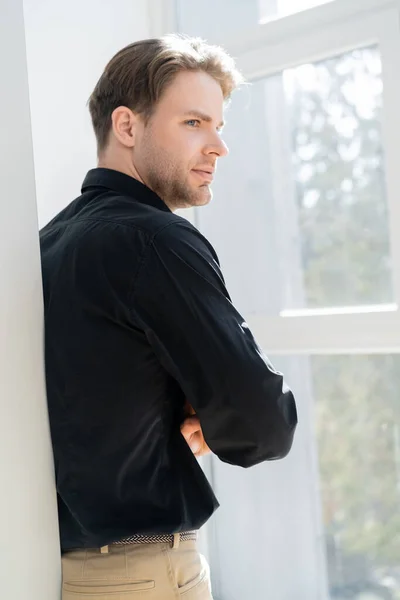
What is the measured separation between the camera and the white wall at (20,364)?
115 cm

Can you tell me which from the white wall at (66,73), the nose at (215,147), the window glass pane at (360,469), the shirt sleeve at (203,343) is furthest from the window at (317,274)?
the shirt sleeve at (203,343)

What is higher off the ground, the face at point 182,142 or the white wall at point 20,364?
the face at point 182,142

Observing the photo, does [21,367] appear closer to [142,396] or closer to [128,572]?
[142,396]

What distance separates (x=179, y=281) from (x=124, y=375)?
0.61ft

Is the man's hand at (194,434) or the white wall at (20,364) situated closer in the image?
the white wall at (20,364)

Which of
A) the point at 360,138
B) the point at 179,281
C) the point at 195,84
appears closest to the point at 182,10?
the point at 360,138

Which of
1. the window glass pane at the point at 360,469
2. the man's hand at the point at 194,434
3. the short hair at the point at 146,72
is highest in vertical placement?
the short hair at the point at 146,72

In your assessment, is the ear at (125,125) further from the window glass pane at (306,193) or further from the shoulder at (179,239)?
the window glass pane at (306,193)

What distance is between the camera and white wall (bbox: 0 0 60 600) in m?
1.15

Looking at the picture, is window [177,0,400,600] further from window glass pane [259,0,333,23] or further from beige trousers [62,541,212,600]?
beige trousers [62,541,212,600]

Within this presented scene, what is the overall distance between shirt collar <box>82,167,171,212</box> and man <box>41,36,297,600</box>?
107 mm

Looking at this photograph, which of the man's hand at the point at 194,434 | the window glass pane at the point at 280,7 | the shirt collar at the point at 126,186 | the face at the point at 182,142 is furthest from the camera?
the window glass pane at the point at 280,7

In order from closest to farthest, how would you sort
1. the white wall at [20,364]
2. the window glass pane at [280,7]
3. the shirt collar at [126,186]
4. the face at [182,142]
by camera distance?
the white wall at [20,364], the shirt collar at [126,186], the face at [182,142], the window glass pane at [280,7]

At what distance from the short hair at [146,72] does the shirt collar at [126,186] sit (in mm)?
170
